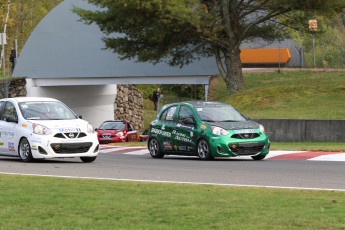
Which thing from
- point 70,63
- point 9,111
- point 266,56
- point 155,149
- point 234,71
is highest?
point 266,56

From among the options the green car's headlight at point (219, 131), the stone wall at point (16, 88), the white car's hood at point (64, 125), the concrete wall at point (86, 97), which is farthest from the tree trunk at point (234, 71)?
the white car's hood at point (64, 125)

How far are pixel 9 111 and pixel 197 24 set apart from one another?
18.6m

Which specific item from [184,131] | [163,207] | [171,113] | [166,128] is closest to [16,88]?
[171,113]

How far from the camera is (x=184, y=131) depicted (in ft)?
71.4

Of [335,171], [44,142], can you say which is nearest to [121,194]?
[335,171]

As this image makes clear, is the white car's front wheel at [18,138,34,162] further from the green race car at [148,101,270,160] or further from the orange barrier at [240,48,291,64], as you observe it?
the orange barrier at [240,48,291,64]

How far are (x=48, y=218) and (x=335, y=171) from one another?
7948mm

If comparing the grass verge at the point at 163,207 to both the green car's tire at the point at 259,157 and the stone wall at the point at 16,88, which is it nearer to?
the green car's tire at the point at 259,157

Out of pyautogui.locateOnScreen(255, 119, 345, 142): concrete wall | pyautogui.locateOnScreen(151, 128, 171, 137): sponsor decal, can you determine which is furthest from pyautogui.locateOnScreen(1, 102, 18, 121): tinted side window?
pyautogui.locateOnScreen(255, 119, 345, 142): concrete wall

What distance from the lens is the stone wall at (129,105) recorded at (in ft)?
203

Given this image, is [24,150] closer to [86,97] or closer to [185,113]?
[185,113]

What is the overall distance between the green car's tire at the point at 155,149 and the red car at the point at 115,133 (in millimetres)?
19696

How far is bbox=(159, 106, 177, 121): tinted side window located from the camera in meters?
22.7

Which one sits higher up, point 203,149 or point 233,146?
point 233,146
